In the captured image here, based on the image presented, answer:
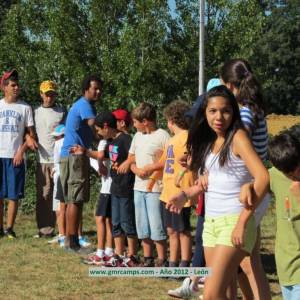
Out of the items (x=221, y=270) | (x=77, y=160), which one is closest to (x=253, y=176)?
(x=221, y=270)

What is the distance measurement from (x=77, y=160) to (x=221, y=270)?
407cm

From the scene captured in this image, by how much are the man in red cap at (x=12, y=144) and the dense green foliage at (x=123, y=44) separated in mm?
4033

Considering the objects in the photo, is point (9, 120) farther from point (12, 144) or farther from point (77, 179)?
point (77, 179)

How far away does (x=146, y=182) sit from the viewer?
7.03m

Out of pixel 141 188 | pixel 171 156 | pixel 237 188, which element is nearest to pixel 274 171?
pixel 237 188

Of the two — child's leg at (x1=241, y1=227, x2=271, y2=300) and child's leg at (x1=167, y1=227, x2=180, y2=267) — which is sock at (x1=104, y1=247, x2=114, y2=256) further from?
child's leg at (x1=241, y1=227, x2=271, y2=300)

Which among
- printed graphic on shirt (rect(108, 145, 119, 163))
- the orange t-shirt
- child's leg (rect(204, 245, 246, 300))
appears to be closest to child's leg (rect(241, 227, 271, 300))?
child's leg (rect(204, 245, 246, 300))

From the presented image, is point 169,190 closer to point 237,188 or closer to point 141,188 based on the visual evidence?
point 141,188

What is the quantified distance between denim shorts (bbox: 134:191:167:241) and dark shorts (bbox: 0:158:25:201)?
243cm

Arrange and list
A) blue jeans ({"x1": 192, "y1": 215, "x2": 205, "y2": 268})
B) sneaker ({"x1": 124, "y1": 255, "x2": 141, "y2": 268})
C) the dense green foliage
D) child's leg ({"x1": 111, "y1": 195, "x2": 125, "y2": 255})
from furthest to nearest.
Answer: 1. the dense green foliage
2. child's leg ({"x1": 111, "y1": 195, "x2": 125, "y2": 255})
3. sneaker ({"x1": 124, "y1": 255, "x2": 141, "y2": 268})
4. blue jeans ({"x1": 192, "y1": 215, "x2": 205, "y2": 268})

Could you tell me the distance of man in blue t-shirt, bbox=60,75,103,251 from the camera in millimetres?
8086

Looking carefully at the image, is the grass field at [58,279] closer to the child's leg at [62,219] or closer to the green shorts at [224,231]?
the child's leg at [62,219]

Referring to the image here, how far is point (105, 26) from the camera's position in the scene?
15172mm

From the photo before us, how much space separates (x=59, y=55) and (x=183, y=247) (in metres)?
8.59
